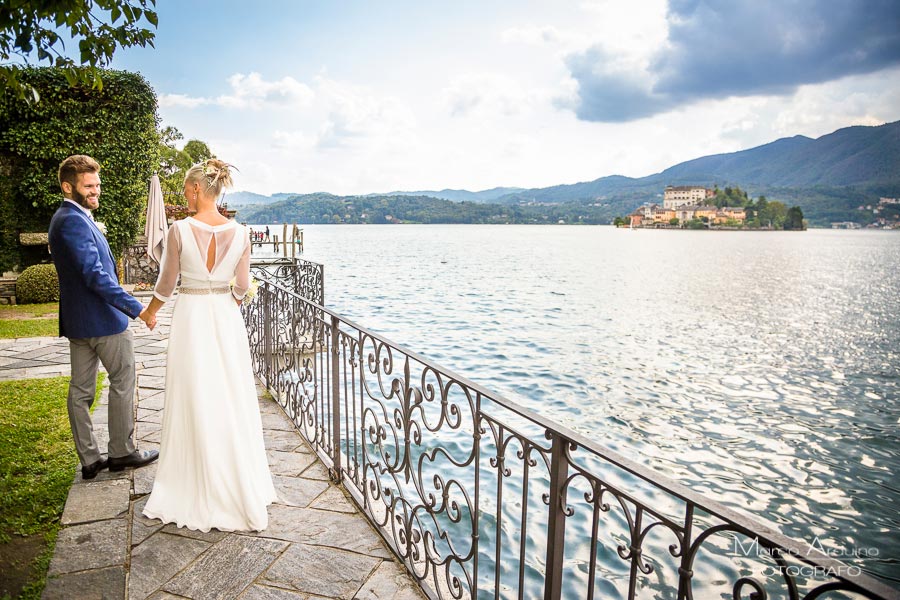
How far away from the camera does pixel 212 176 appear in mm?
3098

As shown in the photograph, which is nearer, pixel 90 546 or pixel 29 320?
pixel 90 546

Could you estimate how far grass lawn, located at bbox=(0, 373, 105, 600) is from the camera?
8.96ft

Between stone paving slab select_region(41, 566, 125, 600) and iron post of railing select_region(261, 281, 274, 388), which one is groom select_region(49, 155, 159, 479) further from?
iron post of railing select_region(261, 281, 274, 388)

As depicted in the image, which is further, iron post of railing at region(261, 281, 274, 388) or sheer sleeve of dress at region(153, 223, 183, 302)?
iron post of railing at region(261, 281, 274, 388)

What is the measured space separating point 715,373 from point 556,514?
1415cm

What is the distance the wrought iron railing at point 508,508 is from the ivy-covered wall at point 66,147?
10.6 m

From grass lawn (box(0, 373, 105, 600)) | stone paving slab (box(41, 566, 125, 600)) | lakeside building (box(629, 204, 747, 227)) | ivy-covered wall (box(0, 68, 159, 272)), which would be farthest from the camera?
lakeside building (box(629, 204, 747, 227))

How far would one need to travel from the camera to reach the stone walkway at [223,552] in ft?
8.59

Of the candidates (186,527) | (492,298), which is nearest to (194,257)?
(186,527)

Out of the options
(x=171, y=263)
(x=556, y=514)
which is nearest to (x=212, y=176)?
(x=171, y=263)

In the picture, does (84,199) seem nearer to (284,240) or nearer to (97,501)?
(97,501)

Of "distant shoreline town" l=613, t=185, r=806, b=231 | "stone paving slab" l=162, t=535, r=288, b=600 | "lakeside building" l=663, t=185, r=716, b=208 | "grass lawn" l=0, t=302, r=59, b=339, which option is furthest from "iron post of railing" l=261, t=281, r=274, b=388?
"lakeside building" l=663, t=185, r=716, b=208

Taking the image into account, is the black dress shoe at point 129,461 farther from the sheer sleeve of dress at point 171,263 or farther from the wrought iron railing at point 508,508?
the sheer sleeve of dress at point 171,263

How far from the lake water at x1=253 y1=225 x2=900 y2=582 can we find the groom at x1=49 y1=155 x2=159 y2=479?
7598mm
